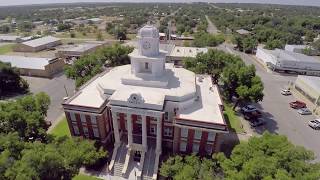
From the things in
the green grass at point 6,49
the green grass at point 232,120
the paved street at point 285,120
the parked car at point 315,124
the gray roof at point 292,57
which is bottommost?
the green grass at point 6,49

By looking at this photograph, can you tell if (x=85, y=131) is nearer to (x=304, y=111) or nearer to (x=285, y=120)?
(x=285, y=120)

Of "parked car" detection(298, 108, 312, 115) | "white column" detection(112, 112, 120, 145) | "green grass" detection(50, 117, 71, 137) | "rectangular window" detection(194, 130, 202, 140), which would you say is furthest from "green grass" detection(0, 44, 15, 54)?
"parked car" detection(298, 108, 312, 115)

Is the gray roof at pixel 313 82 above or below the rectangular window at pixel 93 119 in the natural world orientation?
below

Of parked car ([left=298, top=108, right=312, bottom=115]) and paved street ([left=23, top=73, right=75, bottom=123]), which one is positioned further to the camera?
parked car ([left=298, top=108, right=312, bottom=115])

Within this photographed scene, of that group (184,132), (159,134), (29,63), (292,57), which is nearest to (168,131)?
(159,134)

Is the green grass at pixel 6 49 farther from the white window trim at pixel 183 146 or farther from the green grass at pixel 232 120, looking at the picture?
the white window trim at pixel 183 146

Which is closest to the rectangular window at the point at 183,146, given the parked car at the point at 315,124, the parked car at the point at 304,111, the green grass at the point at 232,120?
the green grass at the point at 232,120

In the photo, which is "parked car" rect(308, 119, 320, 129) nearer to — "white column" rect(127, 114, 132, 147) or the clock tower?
the clock tower

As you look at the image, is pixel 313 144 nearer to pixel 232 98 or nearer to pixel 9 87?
pixel 232 98
